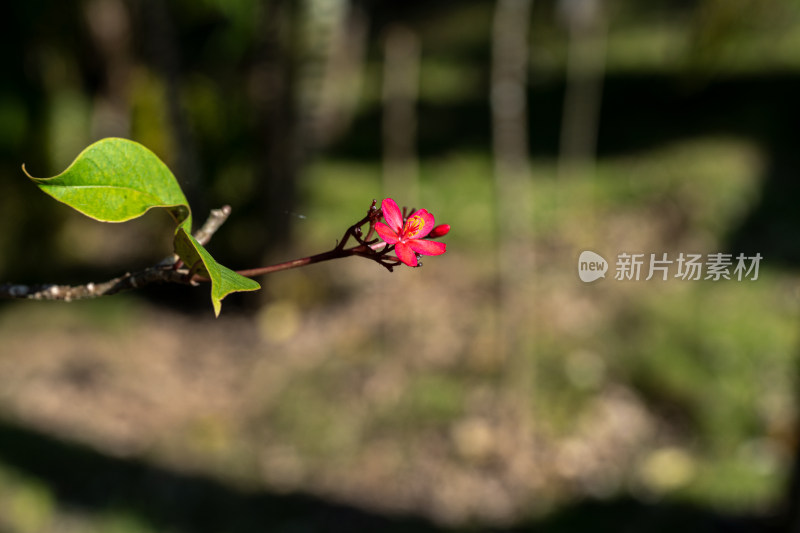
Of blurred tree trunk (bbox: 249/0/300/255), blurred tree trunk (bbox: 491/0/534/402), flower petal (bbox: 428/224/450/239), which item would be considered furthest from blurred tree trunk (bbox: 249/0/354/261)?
flower petal (bbox: 428/224/450/239)

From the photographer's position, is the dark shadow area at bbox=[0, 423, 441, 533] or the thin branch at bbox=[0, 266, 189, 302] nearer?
the thin branch at bbox=[0, 266, 189, 302]

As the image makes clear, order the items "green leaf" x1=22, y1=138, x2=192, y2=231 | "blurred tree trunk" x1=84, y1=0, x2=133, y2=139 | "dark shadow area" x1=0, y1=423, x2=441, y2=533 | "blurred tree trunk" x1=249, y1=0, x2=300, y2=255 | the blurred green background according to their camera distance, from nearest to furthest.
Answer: "green leaf" x1=22, y1=138, x2=192, y2=231
"dark shadow area" x1=0, y1=423, x2=441, y2=533
the blurred green background
"blurred tree trunk" x1=249, y1=0, x2=300, y2=255
"blurred tree trunk" x1=84, y1=0, x2=133, y2=139

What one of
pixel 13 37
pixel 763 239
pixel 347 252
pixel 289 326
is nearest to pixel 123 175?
pixel 347 252

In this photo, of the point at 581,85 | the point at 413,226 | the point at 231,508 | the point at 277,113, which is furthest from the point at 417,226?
the point at 581,85

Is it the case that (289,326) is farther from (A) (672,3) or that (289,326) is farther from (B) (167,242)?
(A) (672,3)

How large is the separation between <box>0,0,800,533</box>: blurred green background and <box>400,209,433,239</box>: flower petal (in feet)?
5.26

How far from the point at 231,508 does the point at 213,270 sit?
2.75 metres

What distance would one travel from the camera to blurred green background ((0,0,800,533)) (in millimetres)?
3221

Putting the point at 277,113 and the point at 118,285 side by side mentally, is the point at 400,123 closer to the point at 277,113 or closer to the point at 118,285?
the point at 277,113

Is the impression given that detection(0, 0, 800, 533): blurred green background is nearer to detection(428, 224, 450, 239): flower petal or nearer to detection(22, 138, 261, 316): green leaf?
detection(22, 138, 261, 316): green leaf

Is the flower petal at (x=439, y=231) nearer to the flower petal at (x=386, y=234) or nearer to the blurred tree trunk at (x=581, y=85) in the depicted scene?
the flower petal at (x=386, y=234)

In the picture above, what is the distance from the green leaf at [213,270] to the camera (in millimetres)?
671

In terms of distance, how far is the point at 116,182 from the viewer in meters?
0.81

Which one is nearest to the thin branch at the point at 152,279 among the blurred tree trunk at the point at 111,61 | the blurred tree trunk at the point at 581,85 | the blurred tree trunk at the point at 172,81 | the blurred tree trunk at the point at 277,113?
the blurred tree trunk at the point at 172,81
